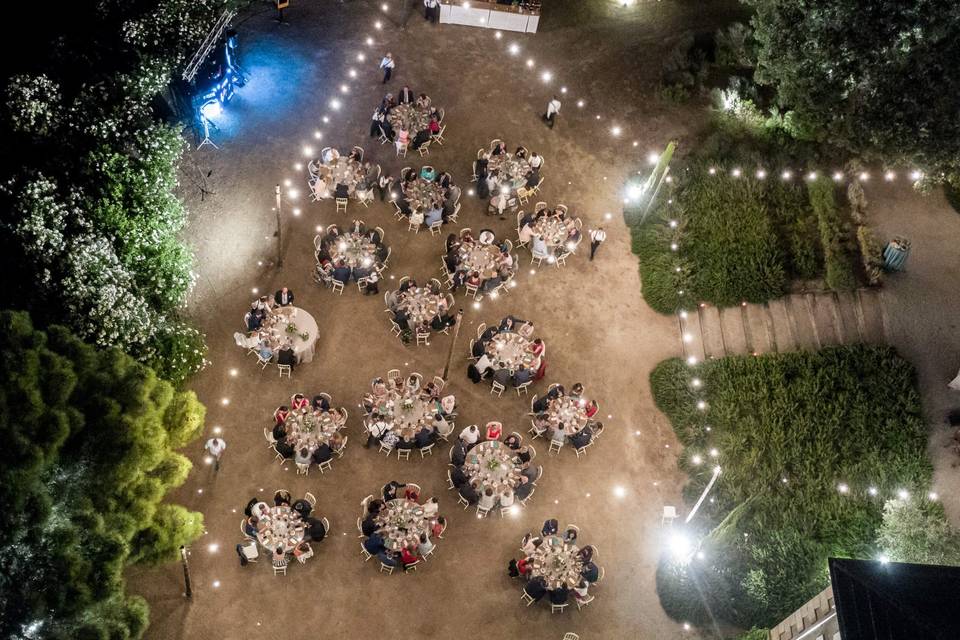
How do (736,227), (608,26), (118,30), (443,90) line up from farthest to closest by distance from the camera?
(608,26) → (443,90) → (736,227) → (118,30)

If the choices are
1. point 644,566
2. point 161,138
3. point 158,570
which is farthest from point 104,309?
point 644,566

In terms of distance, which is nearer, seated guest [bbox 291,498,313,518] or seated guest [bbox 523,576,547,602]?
seated guest [bbox 523,576,547,602]

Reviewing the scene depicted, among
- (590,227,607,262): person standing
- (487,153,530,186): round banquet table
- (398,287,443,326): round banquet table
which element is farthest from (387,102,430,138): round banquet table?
(590,227,607,262): person standing

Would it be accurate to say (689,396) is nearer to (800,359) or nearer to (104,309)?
(800,359)

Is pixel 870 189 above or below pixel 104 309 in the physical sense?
above

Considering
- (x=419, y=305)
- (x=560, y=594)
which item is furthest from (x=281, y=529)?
(x=419, y=305)

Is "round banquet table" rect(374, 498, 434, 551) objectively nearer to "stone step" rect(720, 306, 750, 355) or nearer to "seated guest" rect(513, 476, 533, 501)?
"seated guest" rect(513, 476, 533, 501)

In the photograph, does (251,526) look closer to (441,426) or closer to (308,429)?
(308,429)
